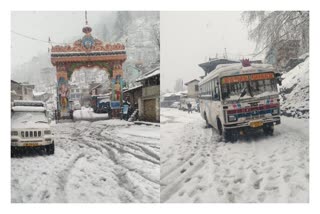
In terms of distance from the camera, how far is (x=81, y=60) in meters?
4.25

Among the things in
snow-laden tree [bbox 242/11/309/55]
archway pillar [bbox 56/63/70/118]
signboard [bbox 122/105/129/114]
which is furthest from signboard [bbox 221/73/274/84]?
archway pillar [bbox 56/63/70/118]

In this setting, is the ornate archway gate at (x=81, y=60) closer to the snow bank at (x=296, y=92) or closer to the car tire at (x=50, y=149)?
the car tire at (x=50, y=149)

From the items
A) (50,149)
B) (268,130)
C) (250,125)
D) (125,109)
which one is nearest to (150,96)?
(125,109)

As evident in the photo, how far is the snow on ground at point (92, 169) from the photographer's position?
378 cm

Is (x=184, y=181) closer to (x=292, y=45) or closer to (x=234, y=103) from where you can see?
(x=234, y=103)

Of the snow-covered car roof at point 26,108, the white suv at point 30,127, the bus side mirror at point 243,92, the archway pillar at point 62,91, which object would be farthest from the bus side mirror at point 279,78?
the snow-covered car roof at point 26,108

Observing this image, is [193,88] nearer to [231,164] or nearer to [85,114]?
[231,164]

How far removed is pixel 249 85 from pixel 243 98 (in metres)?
0.19

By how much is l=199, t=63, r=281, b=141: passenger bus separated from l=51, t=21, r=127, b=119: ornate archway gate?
4.47 feet

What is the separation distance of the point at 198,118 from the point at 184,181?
35.1 inches

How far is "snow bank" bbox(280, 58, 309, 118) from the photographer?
4035mm

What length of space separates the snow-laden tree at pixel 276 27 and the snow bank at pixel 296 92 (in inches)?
11.3

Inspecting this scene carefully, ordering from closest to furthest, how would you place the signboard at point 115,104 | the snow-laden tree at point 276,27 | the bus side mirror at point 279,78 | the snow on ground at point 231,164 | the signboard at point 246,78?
the snow on ground at point 231,164 → the signboard at point 246,78 → the bus side mirror at point 279,78 → the snow-laden tree at point 276,27 → the signboard at point 115,104

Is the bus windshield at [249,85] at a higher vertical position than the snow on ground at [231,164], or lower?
higher
